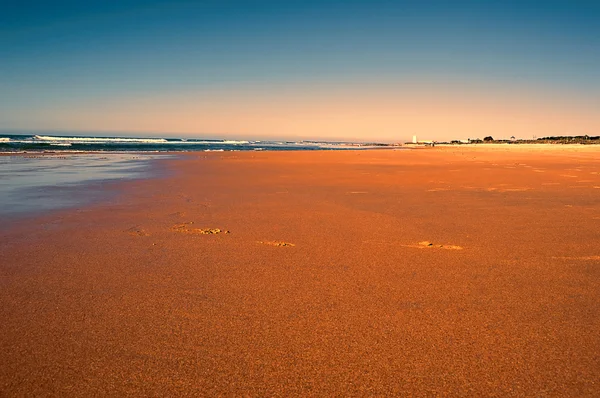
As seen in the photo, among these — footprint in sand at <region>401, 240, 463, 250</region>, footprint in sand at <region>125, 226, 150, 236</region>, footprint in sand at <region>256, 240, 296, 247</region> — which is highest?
footprint in sand at <region>401, 240, 463, 250</region>

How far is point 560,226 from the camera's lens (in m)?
5.73

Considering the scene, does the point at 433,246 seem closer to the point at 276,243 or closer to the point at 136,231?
the point at 276,243

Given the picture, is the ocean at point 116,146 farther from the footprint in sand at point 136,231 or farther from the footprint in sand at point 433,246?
the footprint in sand at point 433,246

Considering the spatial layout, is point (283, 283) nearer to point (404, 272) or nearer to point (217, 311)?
point (217, 311)

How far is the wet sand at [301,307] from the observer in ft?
7.19

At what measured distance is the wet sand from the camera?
2191 mm

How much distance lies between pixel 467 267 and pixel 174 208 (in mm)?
5233

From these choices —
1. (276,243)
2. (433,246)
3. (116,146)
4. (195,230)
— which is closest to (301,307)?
(276,243)

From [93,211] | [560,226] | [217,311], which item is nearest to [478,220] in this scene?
[560,226]

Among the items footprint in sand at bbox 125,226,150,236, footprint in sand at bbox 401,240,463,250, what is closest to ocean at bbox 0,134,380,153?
footprint in sand at bbox 125,226,150,236

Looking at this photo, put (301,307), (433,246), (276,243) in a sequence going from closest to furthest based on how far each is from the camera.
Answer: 1. (301,307)
2. (433,246)
3. (276,243)

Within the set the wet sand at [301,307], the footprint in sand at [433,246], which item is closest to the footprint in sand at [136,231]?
the wet sand at [301,307]

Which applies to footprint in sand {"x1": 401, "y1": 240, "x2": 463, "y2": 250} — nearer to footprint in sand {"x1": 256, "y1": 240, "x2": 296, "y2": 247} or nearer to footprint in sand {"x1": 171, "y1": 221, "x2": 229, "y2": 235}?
footprint in sand {"x1": 256, "y1": 240, "x2": 296, "y2": 247}

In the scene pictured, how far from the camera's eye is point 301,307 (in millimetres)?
3078
